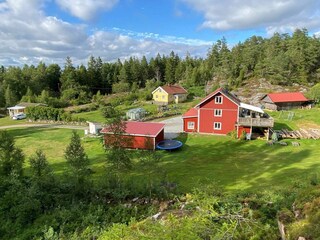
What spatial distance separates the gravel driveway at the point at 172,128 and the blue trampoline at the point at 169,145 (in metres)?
3.14

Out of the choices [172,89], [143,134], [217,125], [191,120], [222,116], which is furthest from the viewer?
[172,89]

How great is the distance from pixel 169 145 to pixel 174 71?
6938 cm

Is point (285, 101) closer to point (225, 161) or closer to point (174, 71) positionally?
point (225, 161)

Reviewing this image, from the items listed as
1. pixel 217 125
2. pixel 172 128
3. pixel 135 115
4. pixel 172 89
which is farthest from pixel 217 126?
pixel 172 89

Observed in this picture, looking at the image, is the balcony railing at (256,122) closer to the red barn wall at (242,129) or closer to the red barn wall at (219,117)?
the red barn wall at (242,129)

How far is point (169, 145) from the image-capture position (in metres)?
26.9

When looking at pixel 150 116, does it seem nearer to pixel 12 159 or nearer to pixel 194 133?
pixel 194 133

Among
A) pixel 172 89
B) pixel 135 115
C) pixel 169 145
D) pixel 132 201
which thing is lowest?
pixel 132 201

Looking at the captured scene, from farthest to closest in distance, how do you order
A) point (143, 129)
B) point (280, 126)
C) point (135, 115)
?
point (135, 115)
point (280, 126)
point (143, 129)

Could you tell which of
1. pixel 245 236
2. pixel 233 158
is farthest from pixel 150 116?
pixel 245 236

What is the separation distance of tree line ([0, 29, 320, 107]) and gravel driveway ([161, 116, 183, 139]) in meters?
32.8

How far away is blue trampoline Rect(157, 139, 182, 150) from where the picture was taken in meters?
26.2

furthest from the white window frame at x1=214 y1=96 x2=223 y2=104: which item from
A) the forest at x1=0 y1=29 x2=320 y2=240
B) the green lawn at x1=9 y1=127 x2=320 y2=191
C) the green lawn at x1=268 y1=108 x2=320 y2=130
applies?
the green lawn at x1=268 y1=108 x2=320 y2=130

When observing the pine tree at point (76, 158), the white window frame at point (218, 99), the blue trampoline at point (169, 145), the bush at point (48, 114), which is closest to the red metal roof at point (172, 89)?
the bush at point (48, 114)
